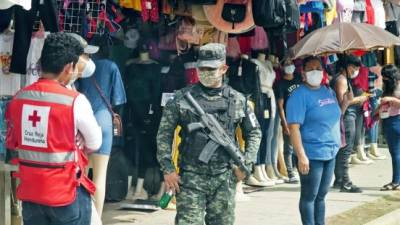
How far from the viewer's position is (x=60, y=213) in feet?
17.7

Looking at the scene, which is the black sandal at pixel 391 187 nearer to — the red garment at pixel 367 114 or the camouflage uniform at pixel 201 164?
the red garment at pixel 367 114

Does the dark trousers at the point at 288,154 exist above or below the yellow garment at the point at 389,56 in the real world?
below

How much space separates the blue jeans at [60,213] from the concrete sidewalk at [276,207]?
3784 mm

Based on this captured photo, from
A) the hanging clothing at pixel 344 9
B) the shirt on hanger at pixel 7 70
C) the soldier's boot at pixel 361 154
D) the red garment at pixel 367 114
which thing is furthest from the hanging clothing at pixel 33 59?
the soldier's boot at pixel 361 154

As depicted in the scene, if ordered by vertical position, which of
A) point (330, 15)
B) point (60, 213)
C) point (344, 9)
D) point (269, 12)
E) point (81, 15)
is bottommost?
point (60, 213)

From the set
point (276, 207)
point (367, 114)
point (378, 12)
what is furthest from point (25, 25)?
point (367, 114)

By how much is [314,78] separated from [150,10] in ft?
6.95

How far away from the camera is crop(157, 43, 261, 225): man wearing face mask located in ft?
21.1

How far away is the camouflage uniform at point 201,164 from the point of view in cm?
643

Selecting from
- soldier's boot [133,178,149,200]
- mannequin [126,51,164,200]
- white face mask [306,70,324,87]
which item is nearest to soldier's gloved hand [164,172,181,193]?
white face mask [306,70,324,87]

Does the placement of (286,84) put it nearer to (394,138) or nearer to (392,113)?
(392,113)

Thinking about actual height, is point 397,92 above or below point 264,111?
above

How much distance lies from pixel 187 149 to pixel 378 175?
25.4 ft

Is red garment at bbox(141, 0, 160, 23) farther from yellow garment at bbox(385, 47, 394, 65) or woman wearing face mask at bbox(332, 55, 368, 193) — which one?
yellow garment at bbox(385, 47, 394, 65)
